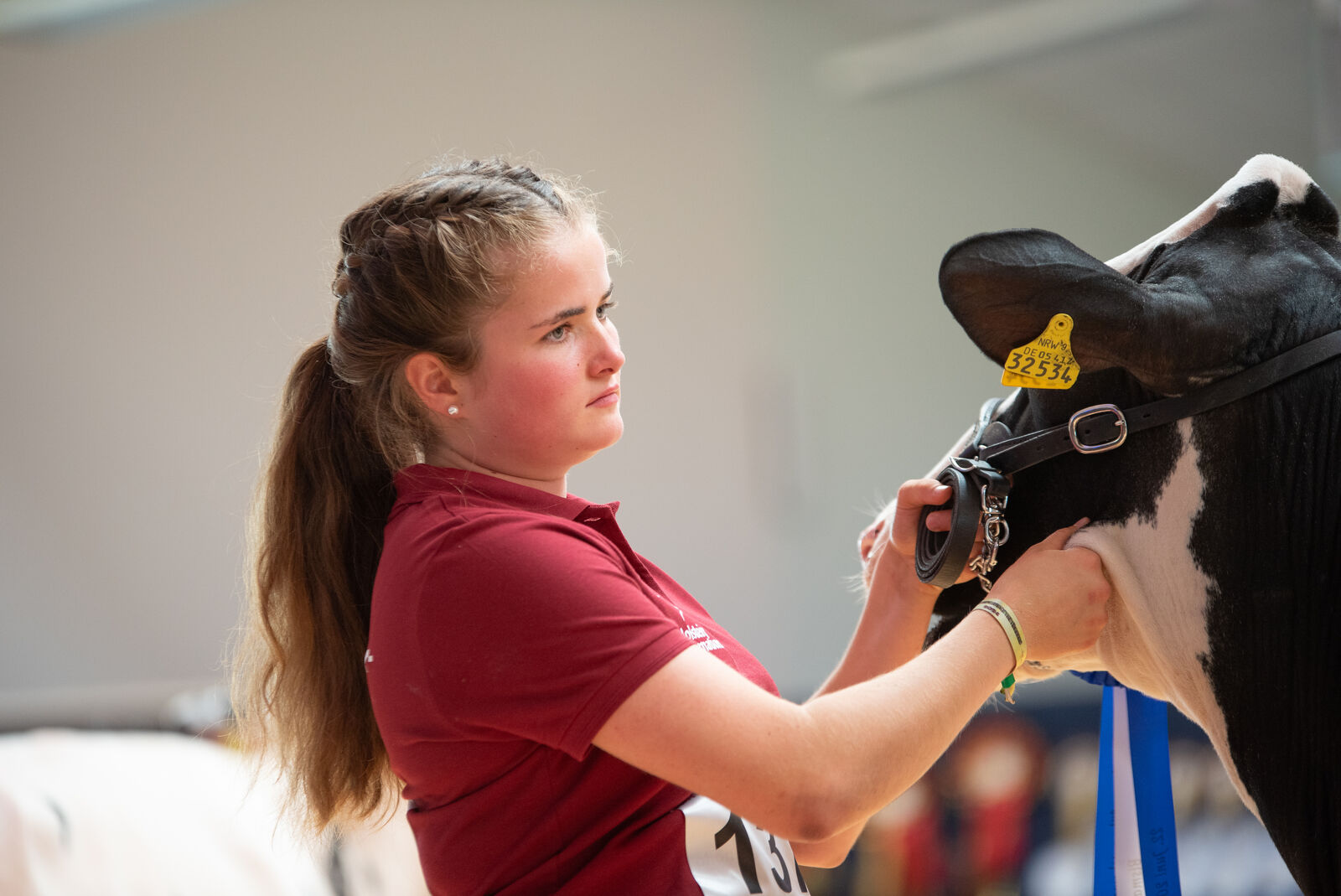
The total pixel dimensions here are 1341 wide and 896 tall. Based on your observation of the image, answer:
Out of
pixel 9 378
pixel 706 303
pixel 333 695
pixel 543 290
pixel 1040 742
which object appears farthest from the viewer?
pixel 706 303

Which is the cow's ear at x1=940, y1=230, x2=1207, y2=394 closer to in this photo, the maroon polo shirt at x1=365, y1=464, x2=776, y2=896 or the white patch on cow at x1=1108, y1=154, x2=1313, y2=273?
the white patch on cow at x1=1108, y1=154, x2=1313, y2=273

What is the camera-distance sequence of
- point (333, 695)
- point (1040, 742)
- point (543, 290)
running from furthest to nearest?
1. point (1040, 742)
2. point (333, 695)
3. point (543, 290)

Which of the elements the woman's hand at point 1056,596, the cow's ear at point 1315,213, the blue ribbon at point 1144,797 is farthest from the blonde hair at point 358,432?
the blue ribbon at point 1144,797

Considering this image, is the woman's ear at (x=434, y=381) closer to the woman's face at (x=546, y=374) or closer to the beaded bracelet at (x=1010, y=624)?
the woman's face at (x=546, y=374)

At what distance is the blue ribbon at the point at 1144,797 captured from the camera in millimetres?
1408

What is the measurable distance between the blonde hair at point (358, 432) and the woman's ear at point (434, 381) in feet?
0.04

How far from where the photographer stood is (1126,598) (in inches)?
47.7

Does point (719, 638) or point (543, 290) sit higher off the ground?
point (543, 290)

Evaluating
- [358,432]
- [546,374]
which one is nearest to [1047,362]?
[546,374]

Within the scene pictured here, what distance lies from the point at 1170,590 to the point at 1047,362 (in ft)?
0.88

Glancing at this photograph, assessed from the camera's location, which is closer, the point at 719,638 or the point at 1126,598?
the point at 1126,598

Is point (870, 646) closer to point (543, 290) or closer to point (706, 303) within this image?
point (543, 290)

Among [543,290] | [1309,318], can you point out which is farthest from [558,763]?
[1309,318]

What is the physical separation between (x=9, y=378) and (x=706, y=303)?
2.32 metres
